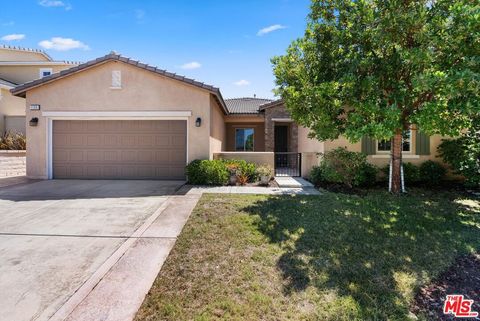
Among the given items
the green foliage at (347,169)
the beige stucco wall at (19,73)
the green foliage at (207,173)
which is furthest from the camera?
the beige stucco wall at (19,73)

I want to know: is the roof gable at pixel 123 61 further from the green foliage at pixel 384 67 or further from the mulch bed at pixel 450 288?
the mulch bed at pixel 450 288

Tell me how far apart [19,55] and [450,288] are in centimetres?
2864

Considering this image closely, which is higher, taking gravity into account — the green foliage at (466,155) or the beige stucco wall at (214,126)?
the beige stucco wall at (214,126)

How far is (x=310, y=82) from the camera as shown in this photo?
291 inches

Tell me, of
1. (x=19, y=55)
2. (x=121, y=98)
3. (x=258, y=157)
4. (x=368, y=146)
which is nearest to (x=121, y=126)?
(x=121, y=98)

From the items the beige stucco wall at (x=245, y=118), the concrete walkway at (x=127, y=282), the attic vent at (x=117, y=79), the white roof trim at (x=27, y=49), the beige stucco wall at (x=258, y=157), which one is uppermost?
the white roof trim at (x=27, y=49)

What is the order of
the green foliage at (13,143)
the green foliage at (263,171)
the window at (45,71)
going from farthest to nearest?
the window at (45,71)
the green foliage at (13,143)
the green foliage at (263,171)

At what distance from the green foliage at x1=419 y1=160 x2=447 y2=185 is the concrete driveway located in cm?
936

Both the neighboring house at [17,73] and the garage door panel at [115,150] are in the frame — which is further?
the neighboring house at [17,73]

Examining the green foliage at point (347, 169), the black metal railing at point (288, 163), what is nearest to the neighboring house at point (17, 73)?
the black metal railing at point (288, 163)

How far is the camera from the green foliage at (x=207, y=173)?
9.12 m

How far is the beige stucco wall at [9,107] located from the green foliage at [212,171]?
12.9 metres

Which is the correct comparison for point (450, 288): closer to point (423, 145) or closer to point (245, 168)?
point (245, 168)

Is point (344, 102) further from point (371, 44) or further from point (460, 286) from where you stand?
point (460, 286)
